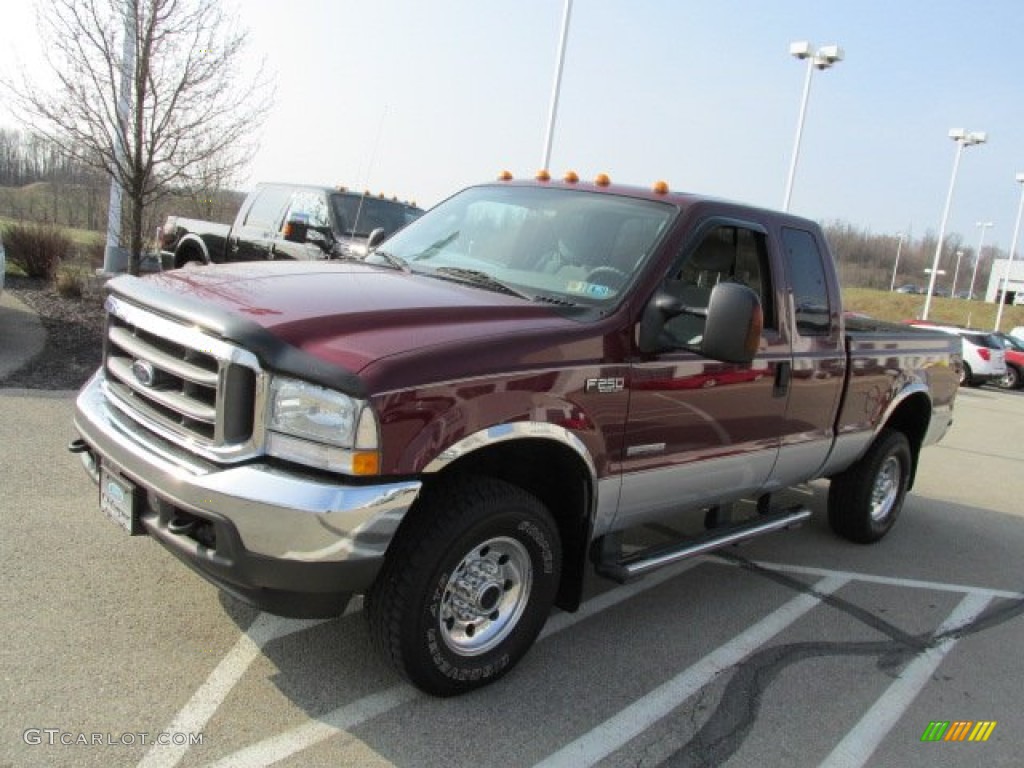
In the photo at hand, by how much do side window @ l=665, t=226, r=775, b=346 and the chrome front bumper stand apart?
1676 mm

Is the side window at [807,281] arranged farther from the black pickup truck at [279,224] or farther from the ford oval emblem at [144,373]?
the black pickup truck at [279,224]

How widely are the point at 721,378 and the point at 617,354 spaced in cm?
80

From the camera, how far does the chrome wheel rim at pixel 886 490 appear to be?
243 inches

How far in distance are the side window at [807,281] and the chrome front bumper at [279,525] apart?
2828mm

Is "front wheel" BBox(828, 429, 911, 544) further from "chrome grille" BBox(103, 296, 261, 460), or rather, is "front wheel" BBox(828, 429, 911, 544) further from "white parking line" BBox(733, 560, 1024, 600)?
"chrome grille" BBox(103, 296, 261, 460)

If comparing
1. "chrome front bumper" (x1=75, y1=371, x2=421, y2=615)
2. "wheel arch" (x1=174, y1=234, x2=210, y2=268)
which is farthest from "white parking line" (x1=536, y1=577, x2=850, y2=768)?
"wheel arch" (x1=174, y1=234, x2=210, y2=268)

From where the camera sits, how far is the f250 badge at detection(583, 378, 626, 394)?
133 inches

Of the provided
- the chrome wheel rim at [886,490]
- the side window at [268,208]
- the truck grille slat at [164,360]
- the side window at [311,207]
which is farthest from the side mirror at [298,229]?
the chrome wheel rim at [886,490]

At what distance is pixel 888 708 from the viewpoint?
12.2ft

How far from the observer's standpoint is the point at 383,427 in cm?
276

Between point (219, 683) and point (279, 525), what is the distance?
947 millimetres

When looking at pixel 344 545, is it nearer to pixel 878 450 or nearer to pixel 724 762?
pixel 724 762

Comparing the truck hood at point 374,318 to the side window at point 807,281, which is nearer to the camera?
the truck hood at point 374,318

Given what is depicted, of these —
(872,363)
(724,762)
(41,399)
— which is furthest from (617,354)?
(41,399)
